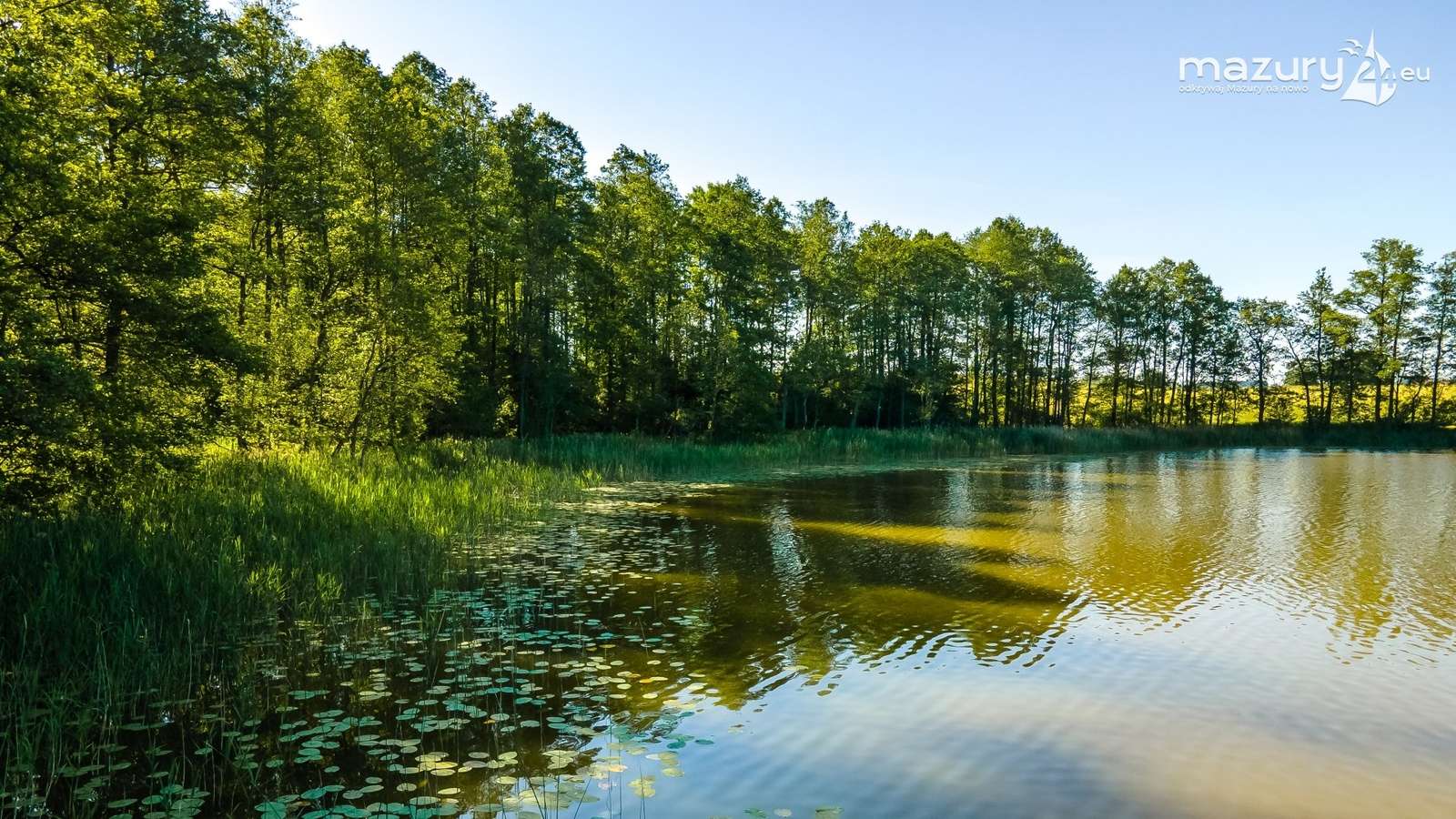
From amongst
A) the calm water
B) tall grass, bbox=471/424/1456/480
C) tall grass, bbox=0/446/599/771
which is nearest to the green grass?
tall grass, bbox=0/446/599/771

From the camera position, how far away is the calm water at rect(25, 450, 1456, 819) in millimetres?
4582

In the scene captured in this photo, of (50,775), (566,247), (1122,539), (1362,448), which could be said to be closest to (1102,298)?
(1362,448)

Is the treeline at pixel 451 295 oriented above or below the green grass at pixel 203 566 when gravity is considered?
above

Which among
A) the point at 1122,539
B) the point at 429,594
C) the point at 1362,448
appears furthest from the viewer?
the point at 1362,448

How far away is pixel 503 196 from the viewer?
105ft

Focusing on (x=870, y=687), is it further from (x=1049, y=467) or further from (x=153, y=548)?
(x=1049, y=467)

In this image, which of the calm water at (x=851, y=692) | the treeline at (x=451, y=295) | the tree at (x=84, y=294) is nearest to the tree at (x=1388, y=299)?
the treeline at (x=451, y=295)

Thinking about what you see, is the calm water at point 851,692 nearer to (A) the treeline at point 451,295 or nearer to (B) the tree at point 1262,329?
(A) the treeline at point 451,295

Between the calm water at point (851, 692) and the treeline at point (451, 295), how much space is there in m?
5.22

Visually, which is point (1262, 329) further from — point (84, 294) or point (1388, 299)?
point (84, 294)

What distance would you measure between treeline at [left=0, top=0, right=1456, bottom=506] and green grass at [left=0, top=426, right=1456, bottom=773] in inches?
38.2

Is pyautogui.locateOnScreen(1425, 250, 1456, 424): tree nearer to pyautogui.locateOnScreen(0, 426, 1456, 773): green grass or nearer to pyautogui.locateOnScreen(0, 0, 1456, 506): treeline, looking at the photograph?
pyautogui.locateOnScreen(0, 0, 1456, 506): treeline

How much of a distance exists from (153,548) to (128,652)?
2.45m

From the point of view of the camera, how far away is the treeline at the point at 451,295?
8.98 metres
